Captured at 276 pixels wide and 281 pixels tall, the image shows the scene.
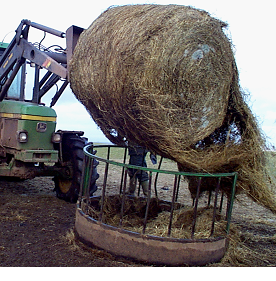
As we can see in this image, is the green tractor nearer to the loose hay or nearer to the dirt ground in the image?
the dirt ground

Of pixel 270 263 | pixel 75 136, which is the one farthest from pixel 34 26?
pixel 270 263

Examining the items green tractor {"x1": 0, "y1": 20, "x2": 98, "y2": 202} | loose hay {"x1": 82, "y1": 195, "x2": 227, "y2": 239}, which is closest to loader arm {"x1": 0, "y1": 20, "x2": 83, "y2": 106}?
green tractor {"x1": 0, "y1": 20, "x2": 98, "y2": 202}

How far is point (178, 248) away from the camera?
356cm

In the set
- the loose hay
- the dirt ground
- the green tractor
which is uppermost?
the green tractor

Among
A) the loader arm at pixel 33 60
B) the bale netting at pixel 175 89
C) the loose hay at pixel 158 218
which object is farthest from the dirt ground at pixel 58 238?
the loader arm at pixel 33 60

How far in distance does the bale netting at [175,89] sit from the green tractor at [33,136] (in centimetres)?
215

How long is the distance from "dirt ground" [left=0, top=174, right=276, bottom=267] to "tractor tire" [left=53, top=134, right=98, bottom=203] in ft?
0.60

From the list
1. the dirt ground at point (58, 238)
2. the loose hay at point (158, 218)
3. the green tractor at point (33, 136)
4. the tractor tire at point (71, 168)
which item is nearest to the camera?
the dirt ground at point (58, 238)

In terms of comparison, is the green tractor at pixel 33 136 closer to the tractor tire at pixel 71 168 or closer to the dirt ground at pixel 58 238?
the tractor tire at pixel 71 168

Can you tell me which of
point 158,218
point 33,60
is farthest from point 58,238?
point 33,60

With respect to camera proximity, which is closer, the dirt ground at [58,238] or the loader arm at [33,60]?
the dirt ground at [58,238]

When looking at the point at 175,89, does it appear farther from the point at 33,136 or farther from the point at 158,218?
the point at 33,136

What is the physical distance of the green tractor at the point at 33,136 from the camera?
19.4 ft

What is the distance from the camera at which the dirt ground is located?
12.0ft
